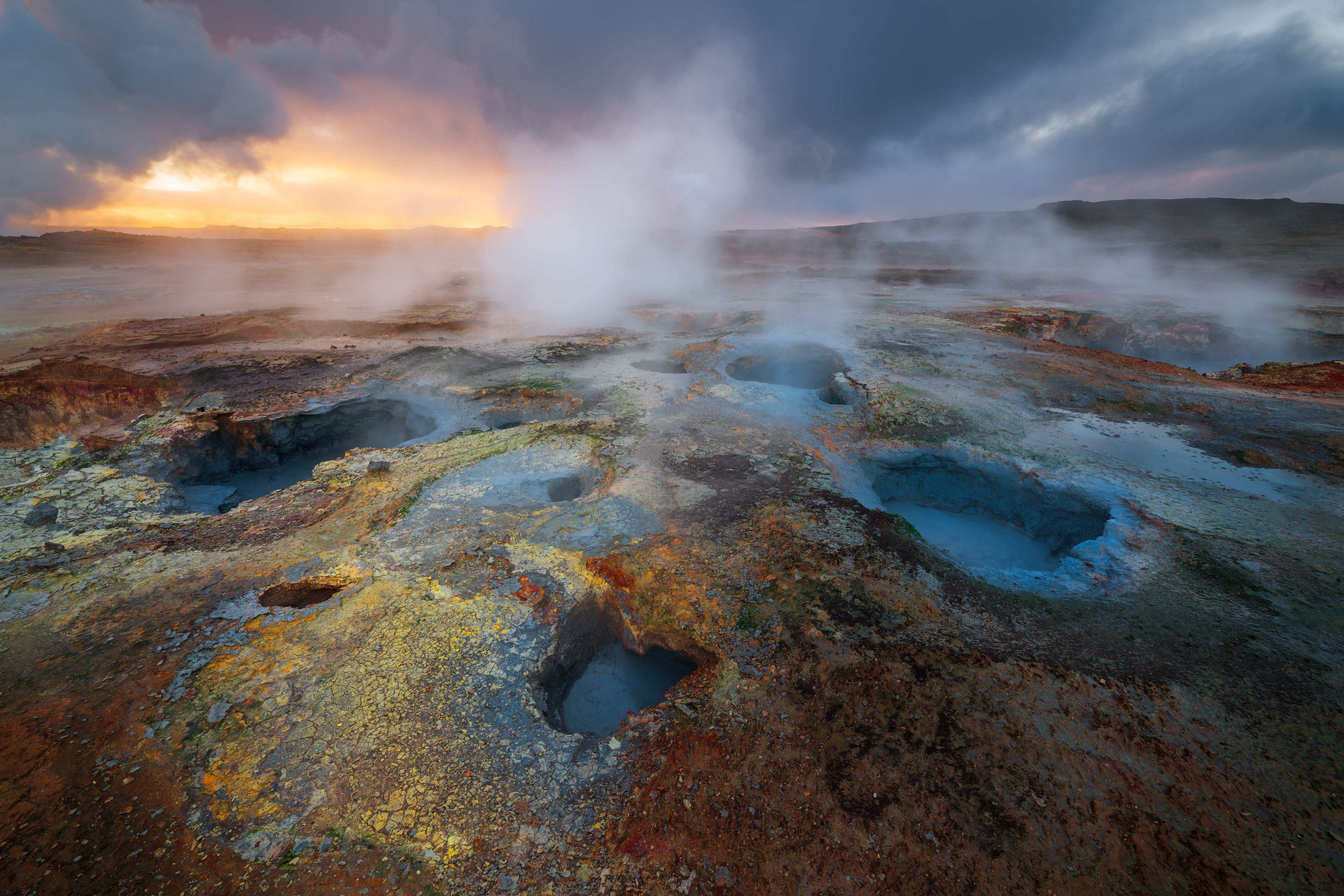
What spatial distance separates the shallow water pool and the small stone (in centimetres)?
902

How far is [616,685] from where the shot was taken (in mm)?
4016

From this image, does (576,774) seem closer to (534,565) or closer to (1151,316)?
(534,565)

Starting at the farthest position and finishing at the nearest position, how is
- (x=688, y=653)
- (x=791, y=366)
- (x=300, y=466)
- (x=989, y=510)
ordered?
(x=791, y=366), (x=300, y=466), (x=989, y=510), (x=688, y=653)

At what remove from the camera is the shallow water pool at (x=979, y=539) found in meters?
Answer: 5.50

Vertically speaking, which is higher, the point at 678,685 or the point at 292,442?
the point at 292,442

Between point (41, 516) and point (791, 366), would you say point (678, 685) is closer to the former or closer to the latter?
point (41, 516)

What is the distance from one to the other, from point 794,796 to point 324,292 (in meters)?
26.8

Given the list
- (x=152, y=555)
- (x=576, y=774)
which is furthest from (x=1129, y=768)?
(x=152, y=555)

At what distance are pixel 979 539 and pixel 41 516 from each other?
33.6 ft

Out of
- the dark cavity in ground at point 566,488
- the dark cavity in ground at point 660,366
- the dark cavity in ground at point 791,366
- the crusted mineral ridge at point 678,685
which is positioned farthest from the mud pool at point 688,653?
the dark cavity in ground at point 791,366

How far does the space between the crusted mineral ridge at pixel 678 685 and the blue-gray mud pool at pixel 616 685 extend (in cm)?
29

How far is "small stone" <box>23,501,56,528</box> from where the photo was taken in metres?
4.86

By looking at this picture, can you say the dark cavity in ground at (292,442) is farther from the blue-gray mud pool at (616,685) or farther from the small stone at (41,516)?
the blue-gray mud pool at (616,685)

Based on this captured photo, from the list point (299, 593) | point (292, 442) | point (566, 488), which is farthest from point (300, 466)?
point (566, 488)
